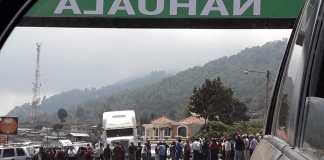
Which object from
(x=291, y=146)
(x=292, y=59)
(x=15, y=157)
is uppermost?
(x=292, y=59)

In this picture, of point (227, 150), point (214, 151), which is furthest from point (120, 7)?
point (214, 151)

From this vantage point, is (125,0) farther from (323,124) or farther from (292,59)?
(323,124)

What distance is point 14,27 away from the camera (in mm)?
2869

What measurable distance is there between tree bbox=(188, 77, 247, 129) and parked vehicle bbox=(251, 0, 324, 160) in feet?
255

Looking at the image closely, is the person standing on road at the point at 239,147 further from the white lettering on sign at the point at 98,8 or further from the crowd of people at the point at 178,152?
the white lettering on sign at the point at 98,8

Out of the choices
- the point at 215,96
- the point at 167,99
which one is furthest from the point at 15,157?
the point at 167,99

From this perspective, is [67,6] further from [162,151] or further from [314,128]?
[162,151]

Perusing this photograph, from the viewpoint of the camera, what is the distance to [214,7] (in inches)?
691

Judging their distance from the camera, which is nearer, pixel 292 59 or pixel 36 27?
pixel 292 59

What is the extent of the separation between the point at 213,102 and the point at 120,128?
36.5 metres

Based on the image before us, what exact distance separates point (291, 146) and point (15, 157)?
33.0m

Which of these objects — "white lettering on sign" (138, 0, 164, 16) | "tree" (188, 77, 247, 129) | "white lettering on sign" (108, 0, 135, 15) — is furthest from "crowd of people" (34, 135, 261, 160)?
"tree" (188, 77, 247, 129)

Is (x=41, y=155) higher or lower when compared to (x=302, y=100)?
lower

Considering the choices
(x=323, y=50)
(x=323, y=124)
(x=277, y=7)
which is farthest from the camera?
(x=277, y=7)
